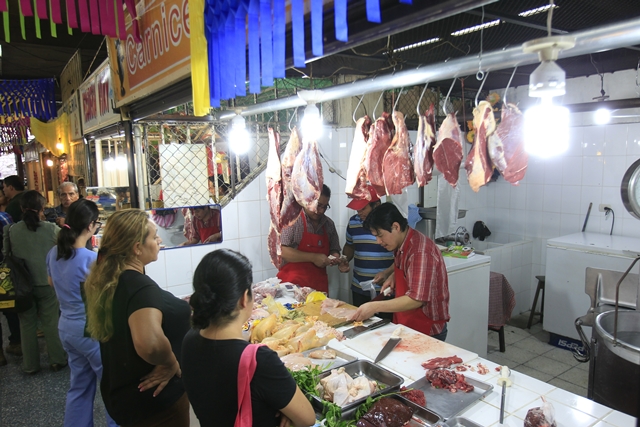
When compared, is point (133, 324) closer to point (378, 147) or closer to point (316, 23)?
point (316, 23)

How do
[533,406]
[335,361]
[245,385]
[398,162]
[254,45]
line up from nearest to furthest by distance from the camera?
1. [245,385]
2. [254,45]
3. [533,406]
4. [335,361]
5. [398,162]

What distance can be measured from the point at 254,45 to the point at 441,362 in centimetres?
191

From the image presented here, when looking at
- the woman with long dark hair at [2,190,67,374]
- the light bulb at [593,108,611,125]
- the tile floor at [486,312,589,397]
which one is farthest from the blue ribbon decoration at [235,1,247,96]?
the light bulb at [593,108,611,125]

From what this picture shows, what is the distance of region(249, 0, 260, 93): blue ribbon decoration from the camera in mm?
1648

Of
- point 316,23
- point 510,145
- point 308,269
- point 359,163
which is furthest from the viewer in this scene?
point 308,269

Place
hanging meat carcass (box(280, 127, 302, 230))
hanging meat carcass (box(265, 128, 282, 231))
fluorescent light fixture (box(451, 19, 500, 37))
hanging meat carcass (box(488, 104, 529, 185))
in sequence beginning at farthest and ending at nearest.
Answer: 1. fluorescent light fixture (box(451, 19, 500, 37))
2. hanging meat carcass (box(265, 128, 282, 231))
3. hanging meat carcass (box(280, 127, 302, 230))
4. hanging meat carcass (box(488, 104, 529, 185))

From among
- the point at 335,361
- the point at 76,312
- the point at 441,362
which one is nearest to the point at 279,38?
the point at 335,361

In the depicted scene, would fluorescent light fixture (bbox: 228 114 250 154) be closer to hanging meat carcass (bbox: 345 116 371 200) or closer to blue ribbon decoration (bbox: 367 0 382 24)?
hanging meat carcass (bbox: 345 116 371 200)

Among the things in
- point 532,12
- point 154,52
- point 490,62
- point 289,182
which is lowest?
point 289,182

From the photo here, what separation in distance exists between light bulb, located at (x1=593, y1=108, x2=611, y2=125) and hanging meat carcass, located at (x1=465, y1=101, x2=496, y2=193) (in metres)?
4.02

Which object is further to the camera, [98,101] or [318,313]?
[98,101]

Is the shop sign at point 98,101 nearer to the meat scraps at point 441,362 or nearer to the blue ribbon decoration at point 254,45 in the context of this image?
the blue ribbon decoration at point 254,45

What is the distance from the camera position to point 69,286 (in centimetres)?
323

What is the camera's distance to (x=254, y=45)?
174 cm
